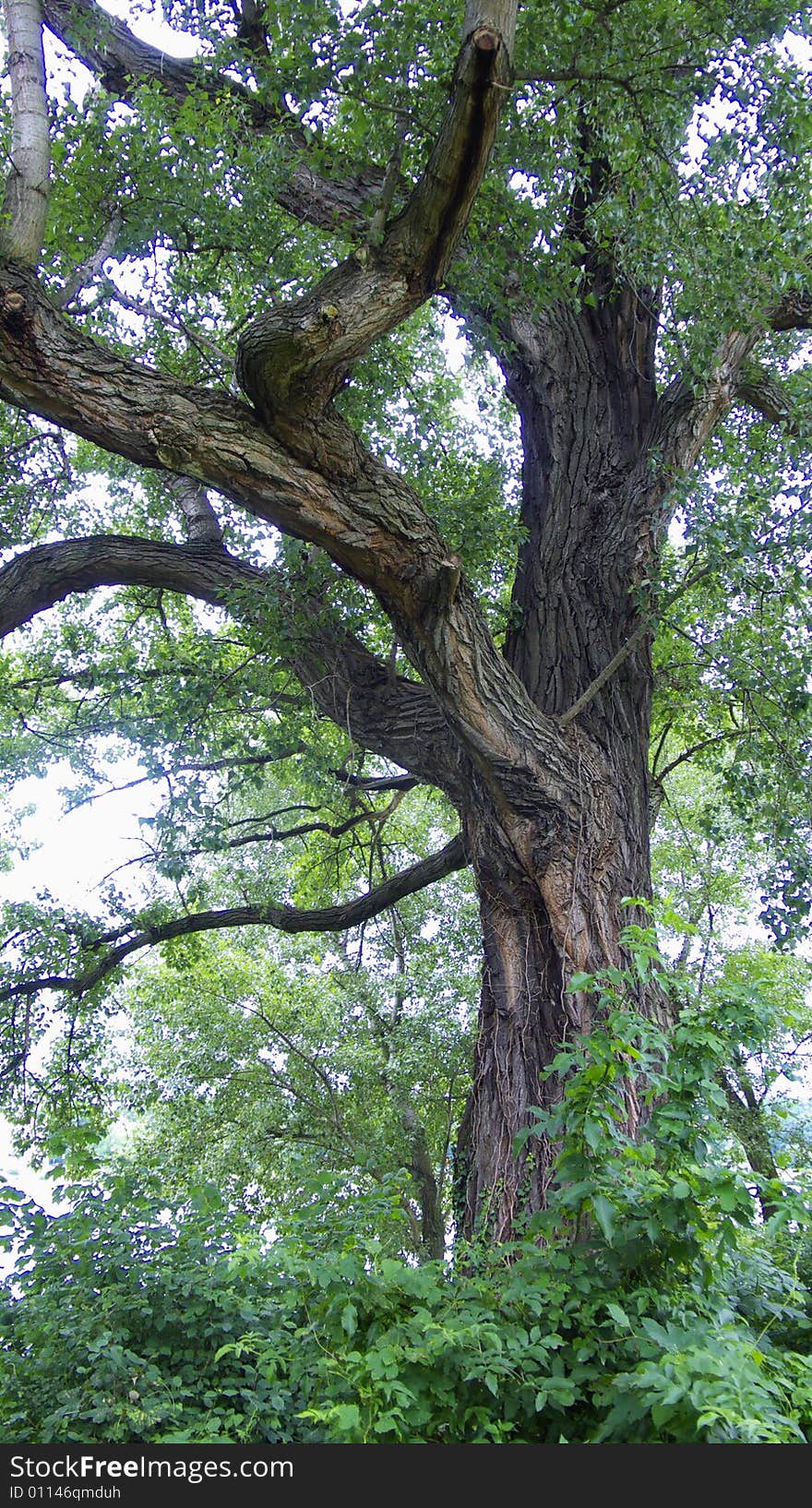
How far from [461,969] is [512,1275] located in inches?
333

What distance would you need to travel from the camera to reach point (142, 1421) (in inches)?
112

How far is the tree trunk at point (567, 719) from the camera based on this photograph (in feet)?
16.1

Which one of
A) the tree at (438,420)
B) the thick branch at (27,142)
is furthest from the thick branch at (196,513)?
the thick branch at (27,142)

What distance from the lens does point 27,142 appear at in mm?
4535

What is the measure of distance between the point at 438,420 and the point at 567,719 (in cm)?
324

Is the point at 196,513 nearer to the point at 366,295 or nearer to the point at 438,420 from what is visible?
the point at 438,420

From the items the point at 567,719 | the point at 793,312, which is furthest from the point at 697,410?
the point at 567,719

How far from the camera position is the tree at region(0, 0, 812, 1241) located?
439 cm

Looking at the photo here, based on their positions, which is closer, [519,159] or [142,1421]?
[142,1421]

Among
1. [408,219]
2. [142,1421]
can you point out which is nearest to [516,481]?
[408,219]

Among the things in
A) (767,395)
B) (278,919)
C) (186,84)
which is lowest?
(278,919)

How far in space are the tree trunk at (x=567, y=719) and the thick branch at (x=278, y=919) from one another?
1718mm

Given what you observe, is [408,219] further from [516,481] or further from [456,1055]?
[456,1055]

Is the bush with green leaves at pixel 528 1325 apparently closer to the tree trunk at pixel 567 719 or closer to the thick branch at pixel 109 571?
the tree trunk at pixel 567 719
